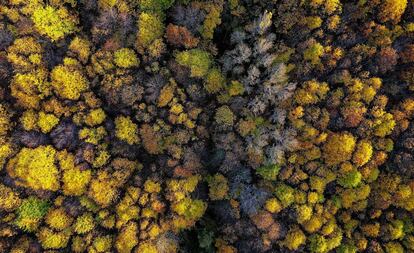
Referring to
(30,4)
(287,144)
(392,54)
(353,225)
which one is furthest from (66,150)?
(392,54)

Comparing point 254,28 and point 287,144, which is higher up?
point 254,28

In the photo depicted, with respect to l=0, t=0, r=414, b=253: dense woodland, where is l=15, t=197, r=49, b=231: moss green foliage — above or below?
below

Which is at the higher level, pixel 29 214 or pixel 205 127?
pixel 205 127

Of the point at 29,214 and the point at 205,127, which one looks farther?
the point at 205,127

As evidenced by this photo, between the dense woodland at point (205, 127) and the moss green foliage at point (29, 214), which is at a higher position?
the dense woodland at point (205, 127)

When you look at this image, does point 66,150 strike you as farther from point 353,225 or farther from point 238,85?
point 353,225

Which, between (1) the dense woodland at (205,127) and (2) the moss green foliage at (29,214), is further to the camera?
(1) the dense woodland at (205,127)

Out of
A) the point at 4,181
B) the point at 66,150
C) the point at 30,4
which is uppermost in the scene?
the point at 30,4

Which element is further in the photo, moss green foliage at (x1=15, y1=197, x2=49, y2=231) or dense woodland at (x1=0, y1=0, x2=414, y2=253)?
dense woodland at (x1=0, y1=0, x2=414, y2=253)
